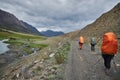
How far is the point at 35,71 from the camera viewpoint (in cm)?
1880

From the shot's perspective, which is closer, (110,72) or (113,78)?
(113,78)

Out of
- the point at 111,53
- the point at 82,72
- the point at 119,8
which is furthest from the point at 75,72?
the point at 119,8

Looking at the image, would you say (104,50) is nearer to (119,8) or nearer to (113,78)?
(113,78)

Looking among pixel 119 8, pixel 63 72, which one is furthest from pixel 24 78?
pixel 119 8

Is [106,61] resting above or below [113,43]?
below

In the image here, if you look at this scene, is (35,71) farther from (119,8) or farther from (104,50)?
(119,8)

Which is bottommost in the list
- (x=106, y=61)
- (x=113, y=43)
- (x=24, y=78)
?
(x=24, y=78)

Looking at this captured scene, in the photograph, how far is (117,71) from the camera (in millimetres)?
15812

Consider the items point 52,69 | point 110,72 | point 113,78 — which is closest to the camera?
point 113,78

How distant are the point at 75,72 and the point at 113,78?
303 centimetres

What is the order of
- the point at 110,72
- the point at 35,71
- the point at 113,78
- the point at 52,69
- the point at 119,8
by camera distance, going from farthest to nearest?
the point at 119,8, the point at 35,71, the point at 52,69, the point at 110,72, the point at 113,78

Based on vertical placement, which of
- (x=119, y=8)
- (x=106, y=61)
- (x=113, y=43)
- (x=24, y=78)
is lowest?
(x=24, y=78)

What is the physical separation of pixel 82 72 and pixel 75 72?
0.49 meters

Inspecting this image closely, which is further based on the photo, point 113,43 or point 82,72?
point 82,72
